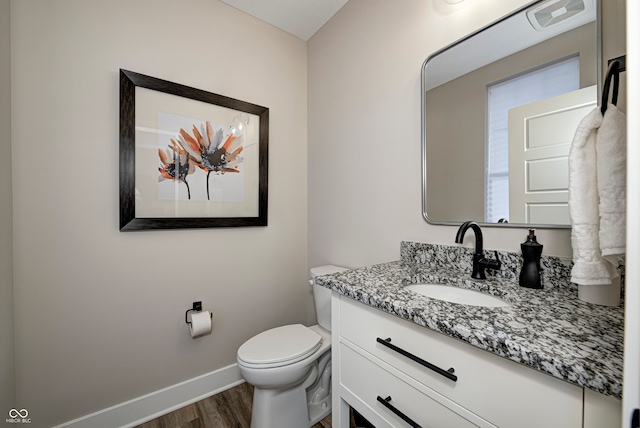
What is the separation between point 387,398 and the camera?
2.93ft

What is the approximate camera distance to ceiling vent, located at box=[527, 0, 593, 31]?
929 mm

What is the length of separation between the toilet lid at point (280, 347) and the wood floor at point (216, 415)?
490mm

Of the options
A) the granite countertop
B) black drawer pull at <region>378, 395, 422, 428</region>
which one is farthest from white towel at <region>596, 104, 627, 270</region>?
black drawer pull at <region>378, 395, 422, 428</region>

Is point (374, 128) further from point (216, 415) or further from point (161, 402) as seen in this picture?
point (161, 402)

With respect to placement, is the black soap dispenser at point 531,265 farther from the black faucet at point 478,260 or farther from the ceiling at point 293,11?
the ceiling at point 293,11

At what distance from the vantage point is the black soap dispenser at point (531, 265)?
37.5 inches

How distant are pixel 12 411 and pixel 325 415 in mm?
1497

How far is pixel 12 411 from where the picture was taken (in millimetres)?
1213

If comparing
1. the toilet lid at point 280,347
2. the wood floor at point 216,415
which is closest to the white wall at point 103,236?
the wood floor at point 216,415

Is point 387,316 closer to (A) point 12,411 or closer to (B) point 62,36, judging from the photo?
(A) point 12,411

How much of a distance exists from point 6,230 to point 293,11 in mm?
2038

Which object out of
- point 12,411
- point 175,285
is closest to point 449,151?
point 175,285

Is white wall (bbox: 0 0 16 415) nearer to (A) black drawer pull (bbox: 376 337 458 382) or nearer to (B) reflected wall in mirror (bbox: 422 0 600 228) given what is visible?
(A) black drawer pull (bbox: 376 337 458 382)

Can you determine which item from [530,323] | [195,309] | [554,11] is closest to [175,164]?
[195,309]
